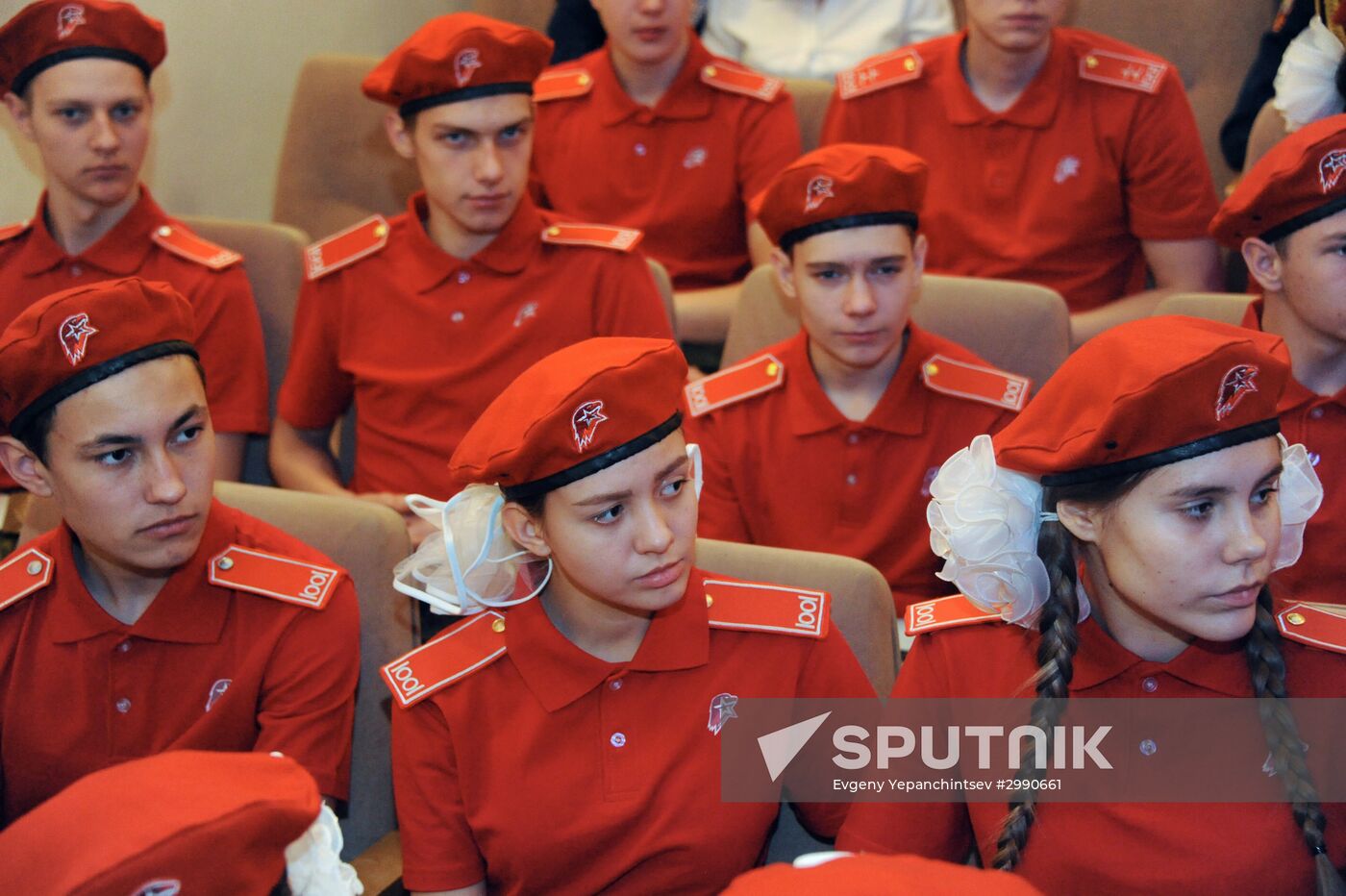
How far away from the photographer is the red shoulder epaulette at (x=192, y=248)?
2.83 m

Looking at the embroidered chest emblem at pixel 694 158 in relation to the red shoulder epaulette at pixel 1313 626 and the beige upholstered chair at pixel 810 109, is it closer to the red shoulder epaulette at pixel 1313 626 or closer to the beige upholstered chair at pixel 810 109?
the beige upholstered chair at pixel 810 109

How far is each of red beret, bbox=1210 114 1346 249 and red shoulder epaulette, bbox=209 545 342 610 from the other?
4.49 ft

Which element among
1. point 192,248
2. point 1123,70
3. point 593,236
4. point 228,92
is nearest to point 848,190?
point 593,236

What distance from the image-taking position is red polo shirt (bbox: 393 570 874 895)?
5.51 ft

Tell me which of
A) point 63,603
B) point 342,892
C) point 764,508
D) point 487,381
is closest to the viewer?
point 342,892

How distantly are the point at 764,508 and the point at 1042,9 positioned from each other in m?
1.24

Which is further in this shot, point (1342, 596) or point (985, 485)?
point (1342, 596)

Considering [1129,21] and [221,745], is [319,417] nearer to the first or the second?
[221,745]

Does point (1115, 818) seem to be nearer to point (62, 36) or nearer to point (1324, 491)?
point (1324, 491)

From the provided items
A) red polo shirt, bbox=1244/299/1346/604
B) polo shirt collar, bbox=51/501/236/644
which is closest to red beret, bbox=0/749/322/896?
polo shirt collar, bbox=51/501/236/644

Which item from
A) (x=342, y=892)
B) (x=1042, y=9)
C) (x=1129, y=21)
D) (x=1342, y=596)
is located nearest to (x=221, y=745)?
(x=342, y=892)

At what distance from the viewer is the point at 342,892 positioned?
4.31 feet

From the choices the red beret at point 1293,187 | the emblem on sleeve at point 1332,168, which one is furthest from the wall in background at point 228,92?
the emblem on sleeve at point 1332,168

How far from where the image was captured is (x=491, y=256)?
2762 millimetres
